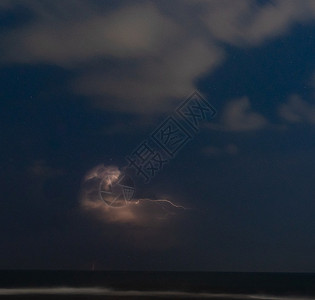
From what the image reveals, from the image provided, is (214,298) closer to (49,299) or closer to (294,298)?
(294,298)

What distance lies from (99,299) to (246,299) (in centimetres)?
1416

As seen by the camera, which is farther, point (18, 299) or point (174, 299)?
point (174, 299)

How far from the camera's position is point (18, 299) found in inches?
1889

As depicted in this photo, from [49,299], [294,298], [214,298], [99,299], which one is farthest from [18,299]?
[294,298]

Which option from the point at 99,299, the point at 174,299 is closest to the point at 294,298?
the point at 174,299

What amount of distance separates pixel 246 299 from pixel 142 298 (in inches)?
396

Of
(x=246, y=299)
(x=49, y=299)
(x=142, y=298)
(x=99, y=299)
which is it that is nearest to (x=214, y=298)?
(x=246, y=299)

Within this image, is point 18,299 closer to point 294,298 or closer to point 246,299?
point 246,299

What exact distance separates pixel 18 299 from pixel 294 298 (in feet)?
86.6

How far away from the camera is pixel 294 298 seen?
52438 mm

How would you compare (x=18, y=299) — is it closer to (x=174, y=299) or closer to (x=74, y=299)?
(x=74, y=299)

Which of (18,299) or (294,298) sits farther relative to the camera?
(294,298)

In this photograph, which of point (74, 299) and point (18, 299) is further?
point (74, 299)

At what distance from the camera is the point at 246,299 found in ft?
169
